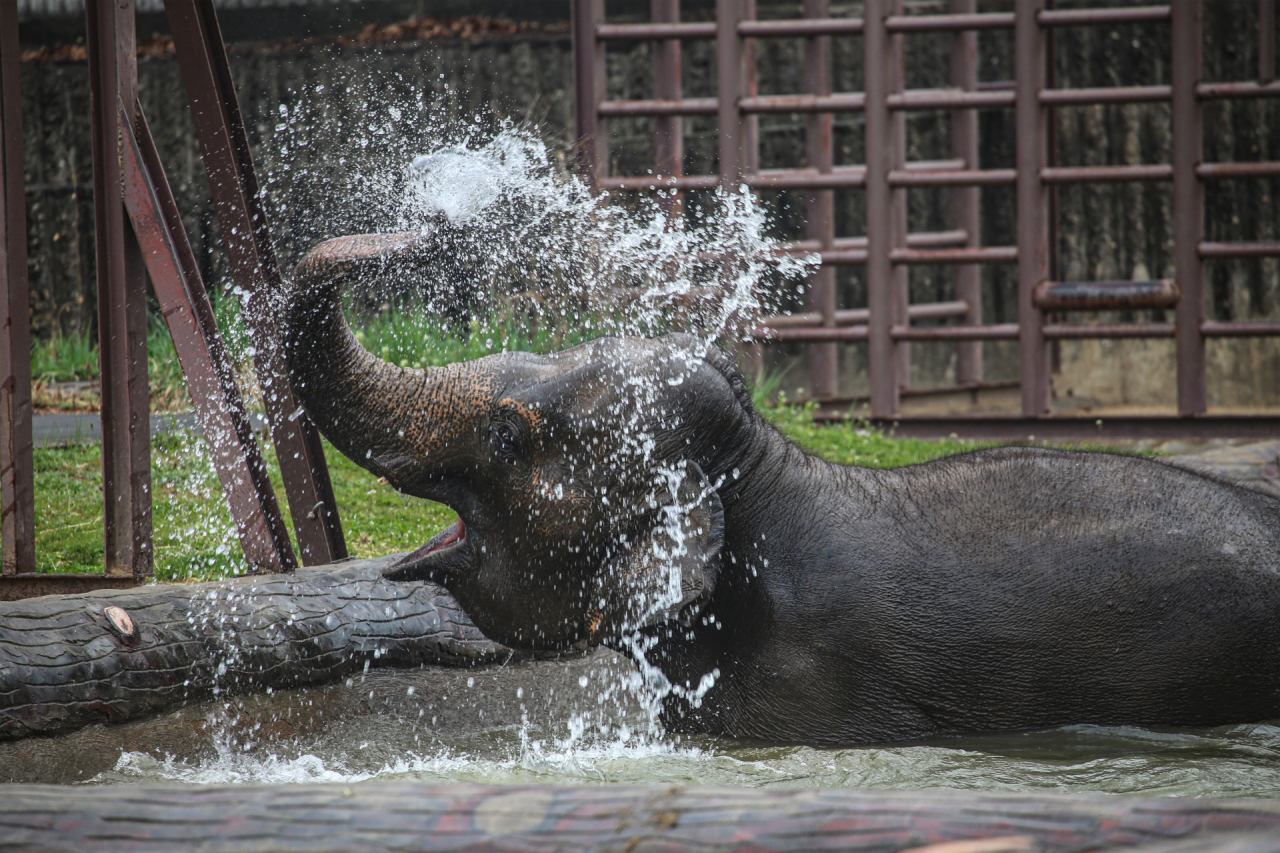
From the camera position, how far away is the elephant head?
109 inches

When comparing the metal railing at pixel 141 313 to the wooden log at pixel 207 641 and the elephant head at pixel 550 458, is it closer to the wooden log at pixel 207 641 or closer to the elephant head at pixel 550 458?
the wooden log at pixel 207 641

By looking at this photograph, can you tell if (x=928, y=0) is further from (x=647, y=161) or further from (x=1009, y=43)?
(x=647, y=161)

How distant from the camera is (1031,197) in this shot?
660 cm

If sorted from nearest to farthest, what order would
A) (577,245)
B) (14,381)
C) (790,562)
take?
(790,562), (14,381), (577,245)

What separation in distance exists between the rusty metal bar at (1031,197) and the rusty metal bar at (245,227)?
417cm

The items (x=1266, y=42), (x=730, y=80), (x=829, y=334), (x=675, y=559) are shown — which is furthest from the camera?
(x=829, y=334)

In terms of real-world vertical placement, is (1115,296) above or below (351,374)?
above

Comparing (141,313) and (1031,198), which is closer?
(141,313)

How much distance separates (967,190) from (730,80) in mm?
1987

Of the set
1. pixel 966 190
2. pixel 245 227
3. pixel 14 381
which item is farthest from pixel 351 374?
pixel 966 190

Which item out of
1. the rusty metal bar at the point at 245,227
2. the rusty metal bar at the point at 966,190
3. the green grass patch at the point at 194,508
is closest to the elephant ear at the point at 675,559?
the rusty metal bar at the point at 245,227

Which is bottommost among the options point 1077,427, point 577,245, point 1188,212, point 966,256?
point 1077,427

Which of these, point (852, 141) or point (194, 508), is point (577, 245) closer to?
point (194, 508)

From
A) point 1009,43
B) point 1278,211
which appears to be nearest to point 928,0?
point 1009,43
